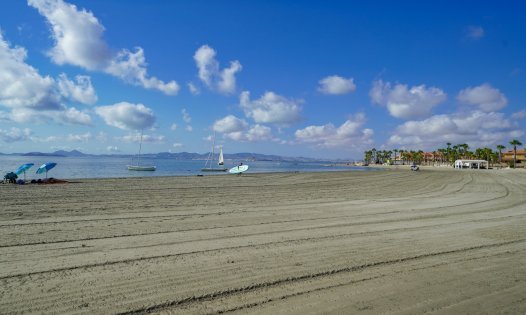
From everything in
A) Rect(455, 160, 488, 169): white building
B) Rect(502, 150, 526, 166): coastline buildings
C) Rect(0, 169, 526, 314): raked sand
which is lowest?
Rect(0, 169, 526, 314): raked sand

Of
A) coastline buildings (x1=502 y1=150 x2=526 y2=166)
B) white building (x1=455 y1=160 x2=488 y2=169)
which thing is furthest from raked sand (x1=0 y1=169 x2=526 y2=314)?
coastline buildings (x1=502 y1=150 x2=526 y2=166)

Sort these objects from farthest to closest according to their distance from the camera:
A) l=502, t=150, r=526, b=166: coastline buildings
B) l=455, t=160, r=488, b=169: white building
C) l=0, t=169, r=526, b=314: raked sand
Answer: l=502, t=150, r=526, b=166: coastline buildings, l=455, t=160, r=488, b=169: white building, l=0, t=169, r=526, b=314: raked sand

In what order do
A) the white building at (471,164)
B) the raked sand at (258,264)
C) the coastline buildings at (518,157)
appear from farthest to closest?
the coastline buildings at (518,157), the white building at (471,164), the raked sand at (258,264)

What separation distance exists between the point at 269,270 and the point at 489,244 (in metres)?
5.06

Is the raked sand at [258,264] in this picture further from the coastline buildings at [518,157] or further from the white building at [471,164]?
the coastline buildings at [518,157]

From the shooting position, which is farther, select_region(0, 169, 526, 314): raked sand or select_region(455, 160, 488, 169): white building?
select_region(455, 160, 488, 169): white building

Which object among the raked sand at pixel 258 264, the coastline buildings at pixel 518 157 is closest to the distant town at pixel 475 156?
the coastline buildings at pixel 518 157

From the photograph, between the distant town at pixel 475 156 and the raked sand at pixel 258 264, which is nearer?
the raked sand at pixel 258 264

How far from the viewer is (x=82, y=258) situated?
5.73 meters

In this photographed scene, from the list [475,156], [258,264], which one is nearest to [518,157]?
[475,156]

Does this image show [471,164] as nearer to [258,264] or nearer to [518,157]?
Answer: [518,157]

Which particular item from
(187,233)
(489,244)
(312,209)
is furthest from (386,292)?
(312,209)

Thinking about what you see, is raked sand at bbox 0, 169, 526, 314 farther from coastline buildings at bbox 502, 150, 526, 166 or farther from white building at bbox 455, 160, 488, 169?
coastline buildings at bbox 502, 150, 526, 166

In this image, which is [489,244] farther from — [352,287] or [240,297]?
[240,297]
